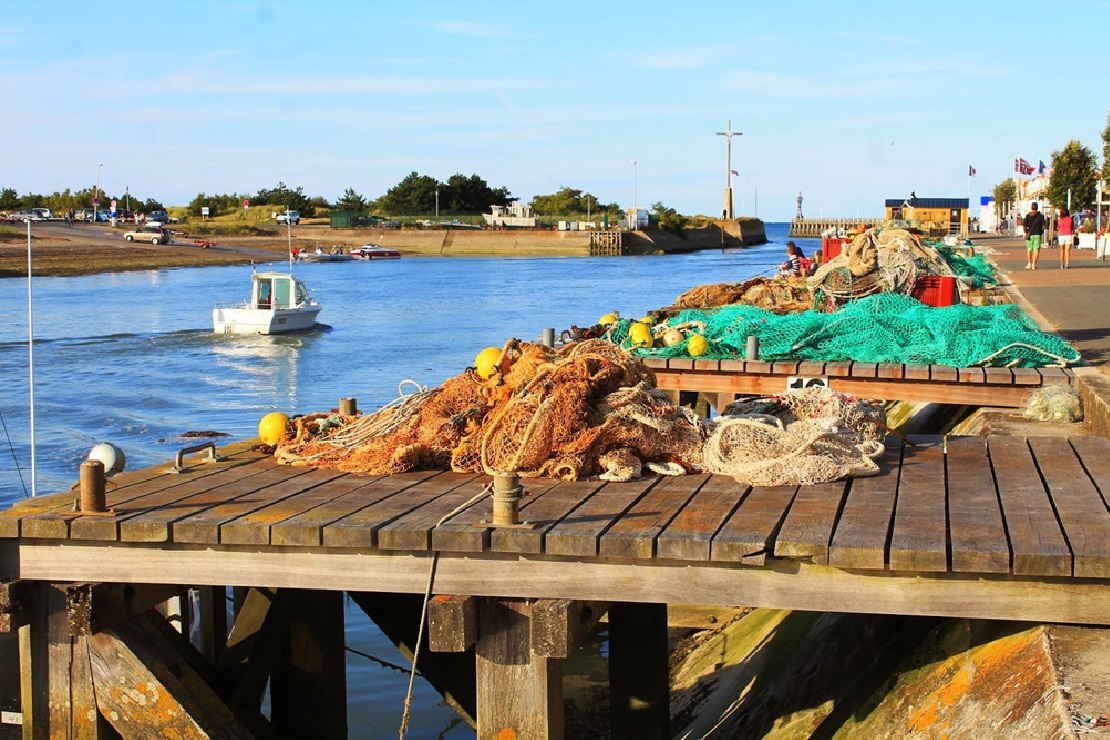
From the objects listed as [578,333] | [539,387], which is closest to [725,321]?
[578,333]

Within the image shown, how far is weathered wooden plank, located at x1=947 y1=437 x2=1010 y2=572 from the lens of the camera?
4629mm

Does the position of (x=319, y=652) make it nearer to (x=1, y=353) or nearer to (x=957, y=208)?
(x=1, y=353)

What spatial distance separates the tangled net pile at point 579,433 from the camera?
6180 mm

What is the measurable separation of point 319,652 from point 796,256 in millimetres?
15789

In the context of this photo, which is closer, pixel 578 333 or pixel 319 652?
pixel 319 652

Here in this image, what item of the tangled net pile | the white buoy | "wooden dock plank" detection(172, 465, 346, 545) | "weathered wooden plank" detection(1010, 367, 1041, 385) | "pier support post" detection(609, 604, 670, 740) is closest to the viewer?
"wooden dock plank" detection(172, 465, 346, 545)

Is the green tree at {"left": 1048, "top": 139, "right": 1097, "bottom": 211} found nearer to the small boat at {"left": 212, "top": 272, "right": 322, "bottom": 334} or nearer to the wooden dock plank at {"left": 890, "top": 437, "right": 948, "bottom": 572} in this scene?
the small boat at {"left": 212, "top": 272, "right": 322, "bottom": 334}

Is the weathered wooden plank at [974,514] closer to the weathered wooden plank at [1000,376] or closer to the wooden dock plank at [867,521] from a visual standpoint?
the wooden dock plank at [867,521]

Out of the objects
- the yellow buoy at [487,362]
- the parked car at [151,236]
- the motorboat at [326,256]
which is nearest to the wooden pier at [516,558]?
the yellow buoy at [487,362]

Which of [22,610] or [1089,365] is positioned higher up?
[1089,365]

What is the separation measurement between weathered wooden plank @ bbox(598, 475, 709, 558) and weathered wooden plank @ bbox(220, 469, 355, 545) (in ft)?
4.83

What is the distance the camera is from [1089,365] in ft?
35.3

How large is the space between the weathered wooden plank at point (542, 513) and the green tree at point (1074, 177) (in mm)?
62403

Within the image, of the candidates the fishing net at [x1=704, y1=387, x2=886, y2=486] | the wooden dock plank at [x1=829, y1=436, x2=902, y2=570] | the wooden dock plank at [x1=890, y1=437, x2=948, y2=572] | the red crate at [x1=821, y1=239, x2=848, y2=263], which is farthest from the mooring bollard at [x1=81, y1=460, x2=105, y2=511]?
the red crate at [x1=821, y1=239, x2=848, y2=263]
